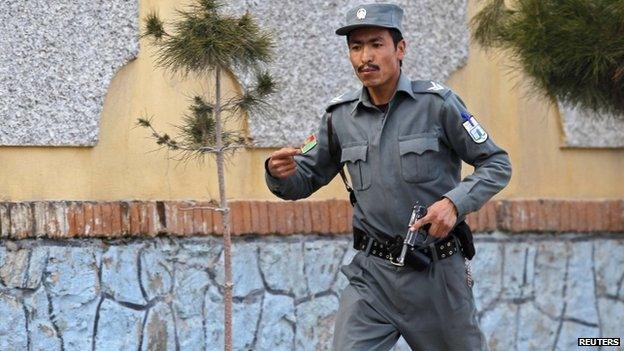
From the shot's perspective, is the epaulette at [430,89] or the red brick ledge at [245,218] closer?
the epaulette at [430,89]

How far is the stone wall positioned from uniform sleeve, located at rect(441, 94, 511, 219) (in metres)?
2.69

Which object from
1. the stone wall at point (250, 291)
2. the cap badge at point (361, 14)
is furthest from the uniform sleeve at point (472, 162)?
the stone wall at point (250, 291)

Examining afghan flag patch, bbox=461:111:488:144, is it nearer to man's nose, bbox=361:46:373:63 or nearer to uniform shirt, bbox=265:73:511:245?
uniform shirt, bbox=265:73:511:245

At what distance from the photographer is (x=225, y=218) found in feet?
23.4

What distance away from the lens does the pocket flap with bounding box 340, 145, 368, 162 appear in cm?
644

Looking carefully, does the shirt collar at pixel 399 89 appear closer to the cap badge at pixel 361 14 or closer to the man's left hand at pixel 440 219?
the cap badge at pixel 361 14

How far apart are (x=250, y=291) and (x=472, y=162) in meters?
2.91

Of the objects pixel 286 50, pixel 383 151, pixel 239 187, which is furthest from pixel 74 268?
pixel 383 151

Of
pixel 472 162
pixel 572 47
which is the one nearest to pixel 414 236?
pixel 472 162

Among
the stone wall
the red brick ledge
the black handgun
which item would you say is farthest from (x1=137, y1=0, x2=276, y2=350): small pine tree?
the stone wall

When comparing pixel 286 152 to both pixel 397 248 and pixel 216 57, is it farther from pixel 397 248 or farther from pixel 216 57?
pixel 216 57

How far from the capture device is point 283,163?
20.8 feet

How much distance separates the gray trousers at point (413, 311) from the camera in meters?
6.37

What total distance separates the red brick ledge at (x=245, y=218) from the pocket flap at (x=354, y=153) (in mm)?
1065
